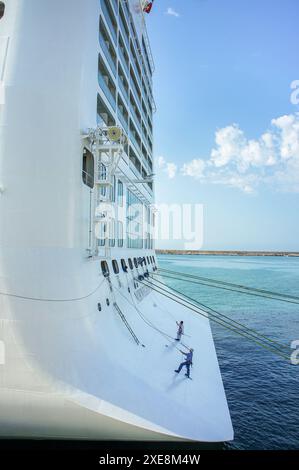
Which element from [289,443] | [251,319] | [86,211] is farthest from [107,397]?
[251,319]

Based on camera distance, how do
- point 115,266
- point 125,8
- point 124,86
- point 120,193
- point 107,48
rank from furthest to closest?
point 124,86, point 125,8, point 120,193, point 115,266, point 107,48

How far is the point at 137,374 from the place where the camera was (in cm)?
853

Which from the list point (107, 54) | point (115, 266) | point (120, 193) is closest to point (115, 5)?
point (107, 54)

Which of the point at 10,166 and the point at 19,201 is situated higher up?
the point at 10,166

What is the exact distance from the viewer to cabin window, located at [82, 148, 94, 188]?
27.0ft

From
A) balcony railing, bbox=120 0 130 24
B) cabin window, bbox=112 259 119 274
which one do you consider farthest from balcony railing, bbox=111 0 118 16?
cabin window, bbox=112 259 119 274

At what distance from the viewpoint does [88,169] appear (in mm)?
8609

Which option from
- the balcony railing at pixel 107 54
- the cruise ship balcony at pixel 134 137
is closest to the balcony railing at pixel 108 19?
the balcony railing at pixel 107 54

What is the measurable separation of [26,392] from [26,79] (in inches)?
281

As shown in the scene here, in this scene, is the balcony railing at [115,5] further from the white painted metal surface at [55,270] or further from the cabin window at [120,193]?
the cabin window at [120,193]

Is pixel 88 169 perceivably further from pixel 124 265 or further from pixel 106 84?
pixel 124 265

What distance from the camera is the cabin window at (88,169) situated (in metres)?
8.24

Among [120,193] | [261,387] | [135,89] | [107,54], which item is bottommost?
[261,387]
